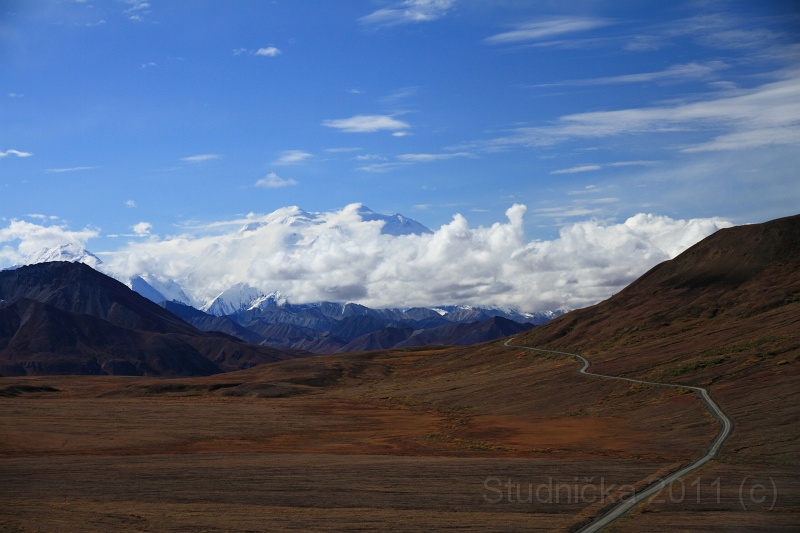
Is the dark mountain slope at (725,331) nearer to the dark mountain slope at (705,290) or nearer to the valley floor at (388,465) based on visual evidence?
the dark mountain slope at (705,290)

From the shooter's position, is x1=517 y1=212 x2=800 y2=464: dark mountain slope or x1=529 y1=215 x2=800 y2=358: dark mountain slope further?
x1=529 y1=215 x2=800 y2=358: dark mountain slope

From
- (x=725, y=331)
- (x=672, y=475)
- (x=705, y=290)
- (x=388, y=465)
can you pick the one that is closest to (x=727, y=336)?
(x=725, y=331)

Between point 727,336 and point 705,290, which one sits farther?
point 705,290

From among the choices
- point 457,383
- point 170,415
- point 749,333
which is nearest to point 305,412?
point 170,415

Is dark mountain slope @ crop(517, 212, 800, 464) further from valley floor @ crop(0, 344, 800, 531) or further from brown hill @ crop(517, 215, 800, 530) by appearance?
valley floor @ crop(0, 344, 800, 531)

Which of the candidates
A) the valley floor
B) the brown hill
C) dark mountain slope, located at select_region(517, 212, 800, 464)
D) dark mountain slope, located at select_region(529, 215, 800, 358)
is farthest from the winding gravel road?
dark mountain slope, located at select_region(529, 215, 800, 358)

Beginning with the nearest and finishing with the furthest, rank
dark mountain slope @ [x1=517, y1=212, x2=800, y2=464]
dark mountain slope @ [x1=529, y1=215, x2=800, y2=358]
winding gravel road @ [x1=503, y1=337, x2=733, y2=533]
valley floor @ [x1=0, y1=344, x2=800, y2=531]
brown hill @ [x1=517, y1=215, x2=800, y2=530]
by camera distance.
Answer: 1. winding gravel road @ [x1=503, y1=337, x2=733, y2=533]
2. valley floor @ [x1=0, y1=344, x2=800, y2=531]
3. brown hill @ [x1=517, y1=215, x2=800, y2=530]
4. dark mountain slope @ [x1=517, y1=212, x2=800, y2=464]
5. dark mountain slope @ [x1=529, y1=215, x2=800, y2=358]

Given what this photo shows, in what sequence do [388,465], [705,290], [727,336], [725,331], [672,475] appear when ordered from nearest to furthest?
[672,475], [388,465], [727,336], [725,331], [705,290]

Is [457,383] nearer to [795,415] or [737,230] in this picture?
[795,415]

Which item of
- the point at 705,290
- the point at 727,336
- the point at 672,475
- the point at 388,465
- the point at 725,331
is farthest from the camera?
the point at 705,290

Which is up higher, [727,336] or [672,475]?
[727,336]

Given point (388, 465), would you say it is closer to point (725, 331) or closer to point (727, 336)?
point (727, 336)

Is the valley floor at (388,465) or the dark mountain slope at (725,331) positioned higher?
the dark mountain slope at (725,331)

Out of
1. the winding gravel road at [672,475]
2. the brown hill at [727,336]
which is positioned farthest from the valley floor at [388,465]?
the brown hill at [727,336]
